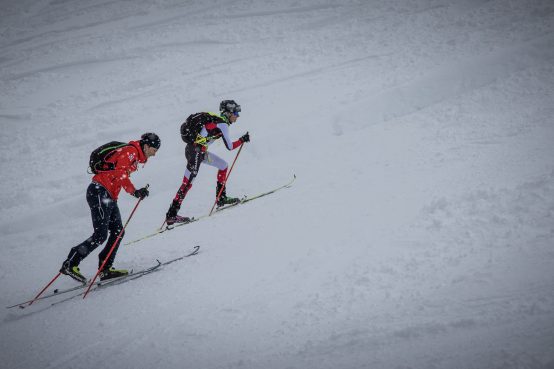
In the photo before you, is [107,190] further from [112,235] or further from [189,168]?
[189,168]

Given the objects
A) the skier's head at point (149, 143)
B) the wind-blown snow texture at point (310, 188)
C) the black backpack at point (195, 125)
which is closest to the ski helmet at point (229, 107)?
the black backpack at point (195, 125)

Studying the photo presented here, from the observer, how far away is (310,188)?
6.95m

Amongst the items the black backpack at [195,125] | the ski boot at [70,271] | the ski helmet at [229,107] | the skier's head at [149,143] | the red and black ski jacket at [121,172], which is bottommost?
the ski boot at [70,271]

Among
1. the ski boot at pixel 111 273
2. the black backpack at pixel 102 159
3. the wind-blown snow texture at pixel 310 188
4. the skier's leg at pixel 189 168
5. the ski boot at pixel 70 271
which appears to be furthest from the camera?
the skier's leg at pixel 189 168

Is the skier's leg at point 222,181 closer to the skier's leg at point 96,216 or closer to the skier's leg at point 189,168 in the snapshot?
the skier's leg at point 189,168

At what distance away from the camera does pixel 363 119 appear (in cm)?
981

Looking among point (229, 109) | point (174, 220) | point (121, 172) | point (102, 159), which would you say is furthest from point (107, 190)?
point (229, 109)

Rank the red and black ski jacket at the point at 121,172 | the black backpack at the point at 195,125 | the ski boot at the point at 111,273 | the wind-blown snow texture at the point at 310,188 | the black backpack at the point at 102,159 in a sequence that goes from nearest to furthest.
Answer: the wind-blown snow texture at the point at 310,188
the black backpack at the point at 102,159
the red and black ski jacket at the point at 121,172
the ski boot at the point at 111,273
the black backpack at the point at 195,125

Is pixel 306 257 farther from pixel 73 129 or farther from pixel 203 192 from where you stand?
pixel 73 129

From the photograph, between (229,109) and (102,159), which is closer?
(102,159)

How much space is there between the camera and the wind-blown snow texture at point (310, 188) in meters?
3.47

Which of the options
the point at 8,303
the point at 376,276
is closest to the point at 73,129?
the point at 8,303

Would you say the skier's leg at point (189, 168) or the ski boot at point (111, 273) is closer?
the ski boot at point (111, 273)

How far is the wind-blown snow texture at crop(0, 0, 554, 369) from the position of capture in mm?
3469
